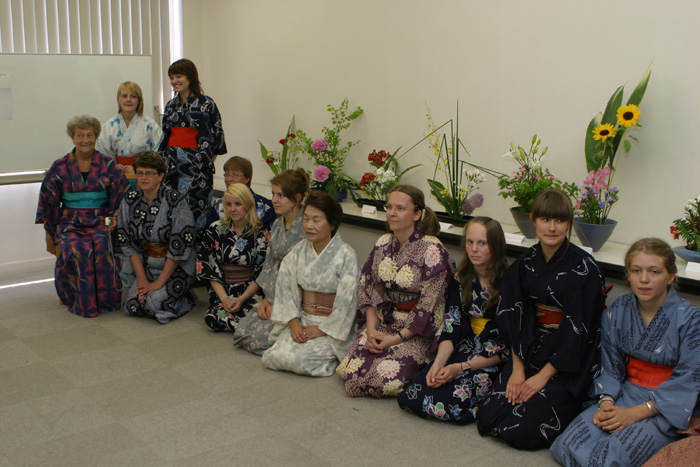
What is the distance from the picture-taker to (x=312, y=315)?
3537 millimetres

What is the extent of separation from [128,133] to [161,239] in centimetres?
104

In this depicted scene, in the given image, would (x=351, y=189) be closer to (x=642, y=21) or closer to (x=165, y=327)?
(x=165, y=327)

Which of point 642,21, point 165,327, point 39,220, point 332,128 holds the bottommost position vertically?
point 165,327

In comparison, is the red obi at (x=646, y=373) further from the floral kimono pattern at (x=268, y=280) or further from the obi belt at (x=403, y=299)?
the floral kimono pattern at (x=268, y=280)

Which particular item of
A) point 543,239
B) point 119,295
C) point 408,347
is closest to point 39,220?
point 119,295

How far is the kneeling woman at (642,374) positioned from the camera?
240 centimetres

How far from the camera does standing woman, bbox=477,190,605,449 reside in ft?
8.74

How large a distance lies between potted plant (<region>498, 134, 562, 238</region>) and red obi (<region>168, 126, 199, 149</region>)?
2110 mm

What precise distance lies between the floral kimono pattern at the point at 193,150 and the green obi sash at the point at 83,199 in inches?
17.8

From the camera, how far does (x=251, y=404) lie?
119 inches

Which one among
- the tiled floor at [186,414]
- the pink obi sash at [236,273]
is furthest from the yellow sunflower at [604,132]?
the pink obi sash at [236,273]

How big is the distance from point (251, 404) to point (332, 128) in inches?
96.5

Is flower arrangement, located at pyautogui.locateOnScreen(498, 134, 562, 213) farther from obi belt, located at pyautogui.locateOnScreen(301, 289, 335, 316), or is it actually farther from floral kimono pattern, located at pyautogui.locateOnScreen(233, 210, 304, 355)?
floral kimono pattern, located at pyautogui.locateOnScreen(233, 210, 304, 355)

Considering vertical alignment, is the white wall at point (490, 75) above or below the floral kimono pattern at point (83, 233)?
above
